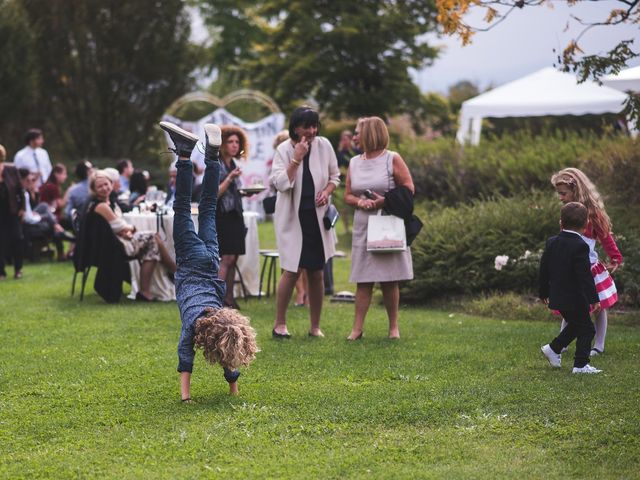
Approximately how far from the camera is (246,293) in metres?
12.5

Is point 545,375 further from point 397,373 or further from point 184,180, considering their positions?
point 184,180

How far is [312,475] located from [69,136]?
25187 mm

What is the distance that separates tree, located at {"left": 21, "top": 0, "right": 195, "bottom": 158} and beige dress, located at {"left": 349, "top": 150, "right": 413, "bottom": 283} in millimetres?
19854

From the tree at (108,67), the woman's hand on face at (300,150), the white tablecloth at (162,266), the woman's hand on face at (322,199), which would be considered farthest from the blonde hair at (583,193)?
the tree at (108,67)

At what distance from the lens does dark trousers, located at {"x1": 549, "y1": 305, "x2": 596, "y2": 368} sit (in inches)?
295

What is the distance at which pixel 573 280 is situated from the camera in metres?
7.51

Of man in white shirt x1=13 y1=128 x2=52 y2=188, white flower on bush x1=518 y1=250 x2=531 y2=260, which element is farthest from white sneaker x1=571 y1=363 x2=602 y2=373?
man in white shirt x1=13 y1=128 x2=52 y2=188

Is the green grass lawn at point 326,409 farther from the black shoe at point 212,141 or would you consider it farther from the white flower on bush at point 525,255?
the black shoe at point 212,141

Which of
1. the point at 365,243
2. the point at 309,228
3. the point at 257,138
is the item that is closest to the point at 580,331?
the point at 365,243

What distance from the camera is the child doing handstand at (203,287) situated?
6410 millimetres

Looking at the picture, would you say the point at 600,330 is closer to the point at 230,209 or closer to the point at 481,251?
the point at 481,251

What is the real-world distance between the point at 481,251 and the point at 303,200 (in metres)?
3.46

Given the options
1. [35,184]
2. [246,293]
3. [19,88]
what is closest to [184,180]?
[246,293]

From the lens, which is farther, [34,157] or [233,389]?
[34,157]
